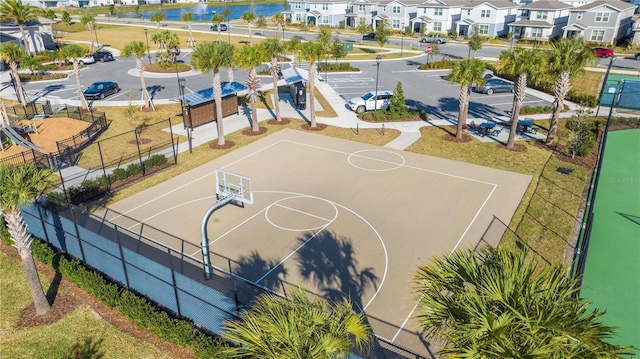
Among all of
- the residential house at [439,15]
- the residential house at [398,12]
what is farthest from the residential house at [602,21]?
the residential house at [398,12]

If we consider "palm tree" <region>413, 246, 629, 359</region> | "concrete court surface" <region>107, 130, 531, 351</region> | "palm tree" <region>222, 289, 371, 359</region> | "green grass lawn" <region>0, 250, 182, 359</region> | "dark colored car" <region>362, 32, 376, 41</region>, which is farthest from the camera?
"dark colored car" <region>362, 32, 376, 41</region>

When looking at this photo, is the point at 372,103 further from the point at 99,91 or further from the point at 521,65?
the point at 99,91

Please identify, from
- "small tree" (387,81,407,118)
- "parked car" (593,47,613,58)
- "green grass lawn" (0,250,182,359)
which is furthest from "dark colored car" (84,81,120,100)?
"parked car" (593,47,613,58)

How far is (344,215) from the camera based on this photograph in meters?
22.8

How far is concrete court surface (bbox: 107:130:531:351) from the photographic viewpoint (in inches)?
702

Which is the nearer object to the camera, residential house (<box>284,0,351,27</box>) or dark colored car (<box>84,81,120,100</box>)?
dark colored car (<box>84,81,120,100</box>)

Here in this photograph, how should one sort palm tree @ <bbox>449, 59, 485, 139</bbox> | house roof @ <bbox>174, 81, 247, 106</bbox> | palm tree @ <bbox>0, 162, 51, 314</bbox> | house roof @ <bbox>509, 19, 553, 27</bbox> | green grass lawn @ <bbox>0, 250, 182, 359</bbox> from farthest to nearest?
house roof @ <bbox>509, 19, 553, 27</bbox> < house roof @ <bbox>174, 81, 247, 106</bbox> < palm tree @ <bbox>449, 59, 485, 139</bbox> < green grass lawn @ <bbox>0, 250, 182, 359</bbox> < palm tree @ <bbox>0, 162, 51, 314</bbox>

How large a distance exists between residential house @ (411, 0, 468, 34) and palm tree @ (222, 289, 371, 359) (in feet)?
291

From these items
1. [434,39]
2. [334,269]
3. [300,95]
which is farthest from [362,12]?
[334,269]

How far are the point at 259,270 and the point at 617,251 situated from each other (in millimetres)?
16103

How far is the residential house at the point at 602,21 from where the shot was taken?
228ft

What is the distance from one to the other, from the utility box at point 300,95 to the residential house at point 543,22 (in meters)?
56.2

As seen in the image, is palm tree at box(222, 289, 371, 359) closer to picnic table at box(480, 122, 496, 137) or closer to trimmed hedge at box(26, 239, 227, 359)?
trimmed hedge at box(26, 239, 227, 359)

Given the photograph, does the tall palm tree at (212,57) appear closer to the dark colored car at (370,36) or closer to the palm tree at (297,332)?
the palm tree at (297,332)
